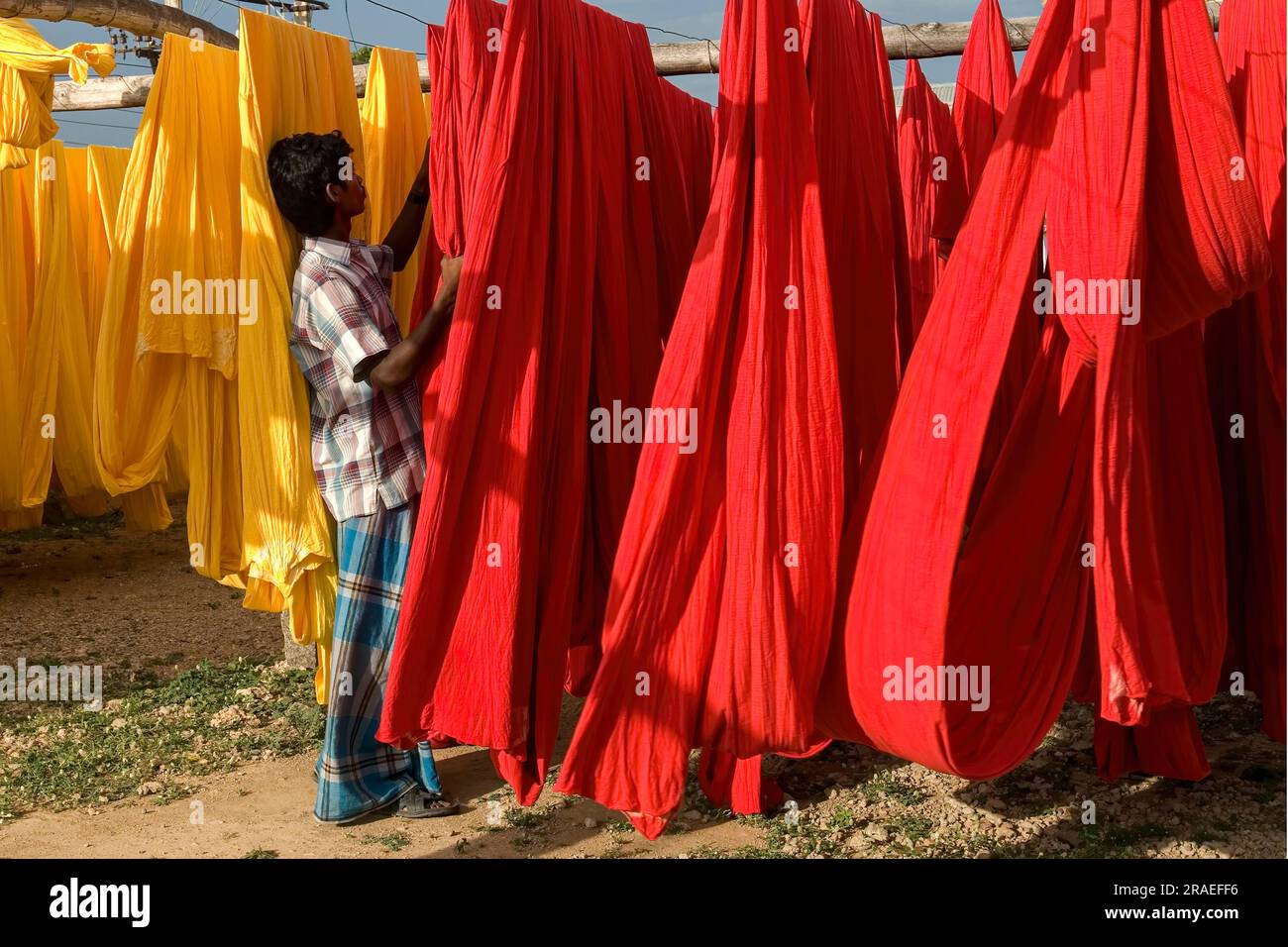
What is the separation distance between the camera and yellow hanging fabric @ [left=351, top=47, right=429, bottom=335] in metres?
3.63

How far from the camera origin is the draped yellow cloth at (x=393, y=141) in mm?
3631

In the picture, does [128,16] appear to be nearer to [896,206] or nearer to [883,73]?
[883,73]

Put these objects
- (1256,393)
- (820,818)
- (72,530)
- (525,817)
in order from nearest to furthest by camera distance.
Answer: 1. (1256,393)
2. (820,818)
3. (525,817)
4. (72,530)

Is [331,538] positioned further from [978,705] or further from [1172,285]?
[1172,285]

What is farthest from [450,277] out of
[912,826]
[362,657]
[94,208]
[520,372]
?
[94,208]

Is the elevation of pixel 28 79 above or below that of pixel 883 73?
above

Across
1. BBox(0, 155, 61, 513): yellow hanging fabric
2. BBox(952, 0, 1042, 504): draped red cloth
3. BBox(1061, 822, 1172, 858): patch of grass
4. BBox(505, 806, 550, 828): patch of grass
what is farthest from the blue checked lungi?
BBox(0, 155, 61, 513): yellow hanging fabric

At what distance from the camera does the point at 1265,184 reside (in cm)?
265

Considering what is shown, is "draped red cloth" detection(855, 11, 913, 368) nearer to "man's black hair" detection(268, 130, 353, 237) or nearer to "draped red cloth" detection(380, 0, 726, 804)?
"draped red cloth" detection(380, 0, 726, 804)

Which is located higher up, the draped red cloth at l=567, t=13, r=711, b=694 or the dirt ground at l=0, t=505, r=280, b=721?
the draped red cloth at l=567, t=13, r=711, b=694

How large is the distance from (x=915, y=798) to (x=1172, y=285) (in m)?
1.73

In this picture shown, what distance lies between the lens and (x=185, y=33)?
544 cm

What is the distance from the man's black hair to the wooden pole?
0.61m

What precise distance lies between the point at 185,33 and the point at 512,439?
372 cm
